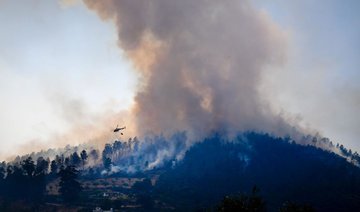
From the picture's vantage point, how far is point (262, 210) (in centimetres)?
10944

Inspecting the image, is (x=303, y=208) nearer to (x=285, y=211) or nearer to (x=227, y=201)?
(x=285, y=211)

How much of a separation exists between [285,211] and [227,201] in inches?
536

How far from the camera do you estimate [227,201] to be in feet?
339

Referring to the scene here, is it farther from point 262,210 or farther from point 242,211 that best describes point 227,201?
point 262,210

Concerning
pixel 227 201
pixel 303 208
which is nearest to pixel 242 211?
pixel 227 201

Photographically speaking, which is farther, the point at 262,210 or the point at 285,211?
the point at 262,210

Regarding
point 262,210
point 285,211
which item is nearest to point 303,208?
point 285,211

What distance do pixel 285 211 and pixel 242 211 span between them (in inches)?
392

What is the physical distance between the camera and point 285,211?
101250mm

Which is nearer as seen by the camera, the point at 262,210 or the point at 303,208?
the point at 303,208

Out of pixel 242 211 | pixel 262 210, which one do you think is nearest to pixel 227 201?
pixel 242 211

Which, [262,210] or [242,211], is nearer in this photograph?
[242,211]

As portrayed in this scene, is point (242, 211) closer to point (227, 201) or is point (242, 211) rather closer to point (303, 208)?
point (227, 201)

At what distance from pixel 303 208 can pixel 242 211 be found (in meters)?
14.3
